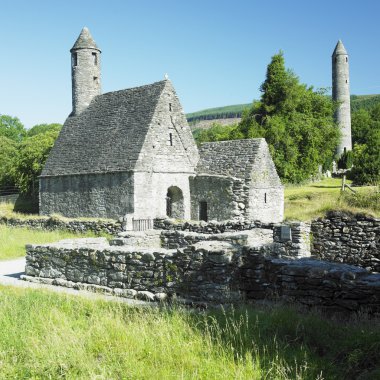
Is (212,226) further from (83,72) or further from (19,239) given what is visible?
(83,72)

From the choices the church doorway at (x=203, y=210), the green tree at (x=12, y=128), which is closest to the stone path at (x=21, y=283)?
the church doorway at (x=203, y=210)

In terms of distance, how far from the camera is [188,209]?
27875 mm

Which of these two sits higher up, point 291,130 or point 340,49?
point 340,49

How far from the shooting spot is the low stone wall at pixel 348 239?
14414mm

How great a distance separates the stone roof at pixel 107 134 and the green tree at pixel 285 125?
17.0 meters

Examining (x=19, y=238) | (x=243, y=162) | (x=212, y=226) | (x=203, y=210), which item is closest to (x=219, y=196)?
(x=203, y=210)

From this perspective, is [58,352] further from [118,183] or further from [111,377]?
[118,183]

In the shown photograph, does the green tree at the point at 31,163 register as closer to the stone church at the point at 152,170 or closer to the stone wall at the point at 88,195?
the stone church at the point at 152,170

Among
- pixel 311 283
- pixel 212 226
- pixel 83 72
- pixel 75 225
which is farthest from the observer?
pixel 83 72

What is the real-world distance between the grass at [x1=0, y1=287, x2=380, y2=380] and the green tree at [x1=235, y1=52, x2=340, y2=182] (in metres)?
36.7

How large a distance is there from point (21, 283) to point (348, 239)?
32.2ft

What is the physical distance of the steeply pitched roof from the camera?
25.2 m

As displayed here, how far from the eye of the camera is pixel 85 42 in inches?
1297

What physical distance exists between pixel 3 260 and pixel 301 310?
13090 millimetres
